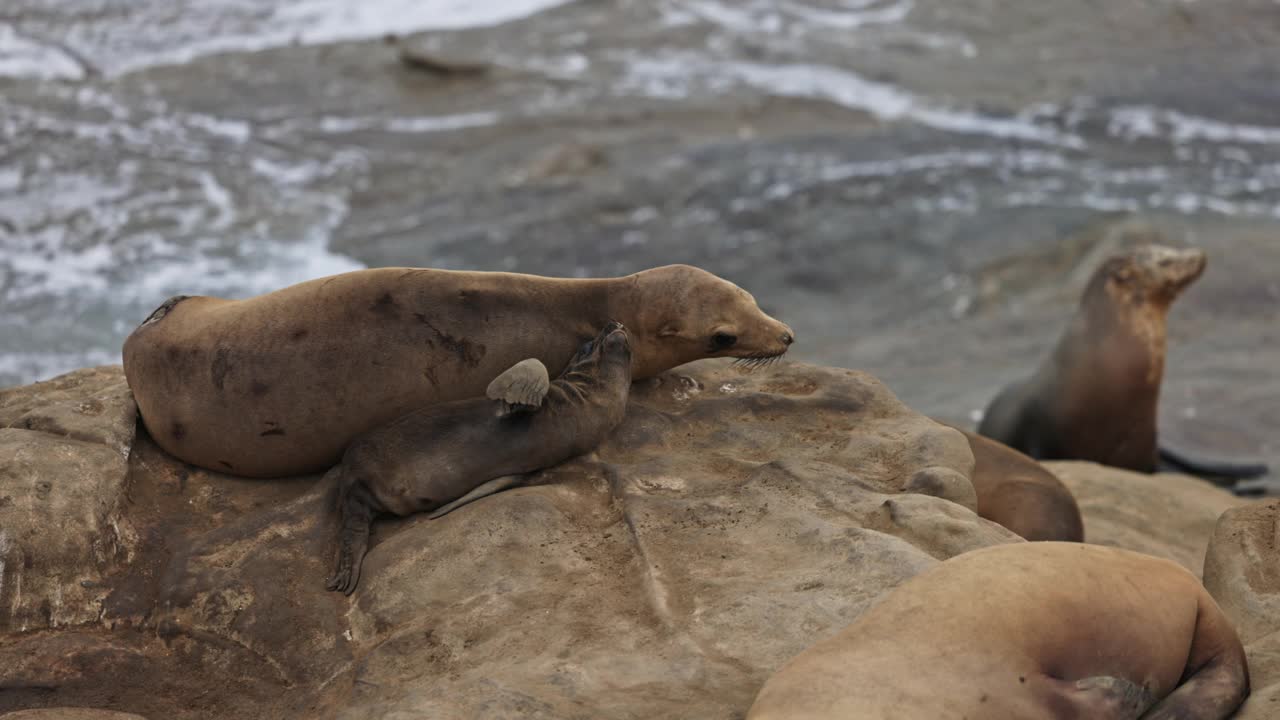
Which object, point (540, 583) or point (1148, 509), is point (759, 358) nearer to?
point (540, 583)

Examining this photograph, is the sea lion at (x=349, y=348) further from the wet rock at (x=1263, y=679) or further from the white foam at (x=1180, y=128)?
the white foam at (x=1180, y=128)

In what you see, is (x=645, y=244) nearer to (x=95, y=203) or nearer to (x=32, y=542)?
(x=95, y=203)

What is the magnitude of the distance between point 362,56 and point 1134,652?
14.2 meters

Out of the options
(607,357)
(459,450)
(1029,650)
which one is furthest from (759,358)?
(1029,650)

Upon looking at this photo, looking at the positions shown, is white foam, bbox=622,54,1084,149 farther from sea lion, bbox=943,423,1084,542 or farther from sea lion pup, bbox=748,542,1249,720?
sea lion pup, bbox=748,542,1249,720

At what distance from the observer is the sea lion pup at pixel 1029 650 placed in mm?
2537

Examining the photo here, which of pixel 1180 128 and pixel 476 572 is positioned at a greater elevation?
pixel 476 572

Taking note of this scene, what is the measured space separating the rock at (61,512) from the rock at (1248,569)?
2.95 m

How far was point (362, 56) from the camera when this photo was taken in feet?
51.4

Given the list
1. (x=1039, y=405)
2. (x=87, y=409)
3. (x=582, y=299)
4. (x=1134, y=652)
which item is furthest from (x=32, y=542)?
(x=1039, y=405)

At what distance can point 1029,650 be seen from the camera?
2662mm

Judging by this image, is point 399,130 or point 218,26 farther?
point 218,26

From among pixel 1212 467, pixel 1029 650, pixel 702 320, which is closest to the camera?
pixel 1029 650

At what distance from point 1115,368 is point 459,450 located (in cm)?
484
